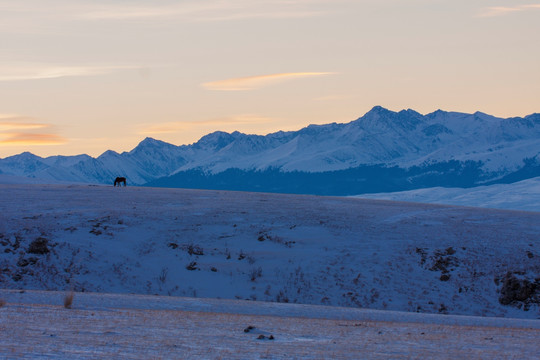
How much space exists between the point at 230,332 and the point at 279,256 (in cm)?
1856

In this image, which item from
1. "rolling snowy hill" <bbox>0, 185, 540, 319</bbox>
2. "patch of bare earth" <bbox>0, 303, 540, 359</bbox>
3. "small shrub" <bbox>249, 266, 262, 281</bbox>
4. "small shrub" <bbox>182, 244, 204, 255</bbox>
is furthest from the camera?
"small shrub" <bbox>182, 244, 204, 255</bbox>

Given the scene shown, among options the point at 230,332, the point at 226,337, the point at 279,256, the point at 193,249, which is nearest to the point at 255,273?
the point at 279,256

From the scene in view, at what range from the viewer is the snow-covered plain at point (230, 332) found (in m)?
15.5

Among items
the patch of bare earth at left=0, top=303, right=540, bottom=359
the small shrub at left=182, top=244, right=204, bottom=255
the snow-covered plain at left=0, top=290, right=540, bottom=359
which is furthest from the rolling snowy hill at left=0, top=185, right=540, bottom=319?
the patch of bare earth at left=0, top=303, right=540, bottom=359

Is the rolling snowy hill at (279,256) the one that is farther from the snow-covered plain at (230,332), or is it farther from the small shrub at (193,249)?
the snow-covered plain at (230,332)

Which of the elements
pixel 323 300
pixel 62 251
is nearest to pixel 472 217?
pixel 323 300

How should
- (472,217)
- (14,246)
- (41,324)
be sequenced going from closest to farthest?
1. (41,324)
2. (14,246)
3. (472,217)

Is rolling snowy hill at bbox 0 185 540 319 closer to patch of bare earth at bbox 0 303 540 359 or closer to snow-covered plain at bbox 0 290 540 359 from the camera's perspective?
snow-covered plain at bbox 0 290 540 359

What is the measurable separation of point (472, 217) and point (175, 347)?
3662cm

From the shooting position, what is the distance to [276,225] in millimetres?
43031

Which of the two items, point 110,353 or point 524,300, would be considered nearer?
point 110,353

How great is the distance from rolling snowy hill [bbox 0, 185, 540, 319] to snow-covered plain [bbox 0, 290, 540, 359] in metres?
6.83

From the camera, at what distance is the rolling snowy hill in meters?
32.6

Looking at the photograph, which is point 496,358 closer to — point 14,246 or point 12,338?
point 12,338
